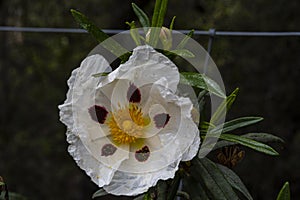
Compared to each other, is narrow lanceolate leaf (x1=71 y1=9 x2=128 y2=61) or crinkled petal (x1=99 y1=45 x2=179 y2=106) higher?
narrow lanceolate leaf (x1=71 y1=9 x2=128 y2=61)

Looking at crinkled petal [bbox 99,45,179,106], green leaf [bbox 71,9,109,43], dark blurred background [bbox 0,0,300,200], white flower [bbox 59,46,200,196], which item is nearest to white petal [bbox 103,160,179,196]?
white flower [bbox 59,46,200,196]

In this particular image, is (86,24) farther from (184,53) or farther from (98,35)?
(184,53)

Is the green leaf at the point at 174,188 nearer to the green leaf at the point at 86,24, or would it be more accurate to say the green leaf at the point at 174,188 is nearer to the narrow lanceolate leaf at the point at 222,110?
the narrow lanceolate leaf at the point at 222,110

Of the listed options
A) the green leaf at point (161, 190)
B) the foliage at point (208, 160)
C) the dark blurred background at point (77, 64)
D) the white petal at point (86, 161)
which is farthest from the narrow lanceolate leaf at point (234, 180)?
the dark blurred background at point (77, 64)

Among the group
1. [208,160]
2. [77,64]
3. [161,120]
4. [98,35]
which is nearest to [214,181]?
[208,160]

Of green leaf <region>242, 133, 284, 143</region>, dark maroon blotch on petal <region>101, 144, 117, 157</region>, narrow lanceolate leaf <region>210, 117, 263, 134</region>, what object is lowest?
green leaf <region>242, 133, 284, 143</region>

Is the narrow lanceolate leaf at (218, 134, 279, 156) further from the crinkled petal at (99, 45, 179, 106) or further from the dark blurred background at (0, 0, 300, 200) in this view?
the dark blurred background at (0, 0, 300, 200)
